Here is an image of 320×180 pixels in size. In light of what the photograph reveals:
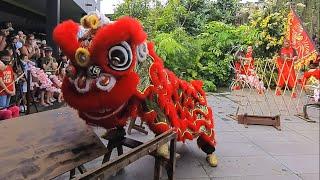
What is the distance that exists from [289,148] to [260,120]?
1.78 meters

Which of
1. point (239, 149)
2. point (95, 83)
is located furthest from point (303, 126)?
point (95, 83)

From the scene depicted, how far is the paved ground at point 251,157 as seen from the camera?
487 cm

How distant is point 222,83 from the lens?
14867mm

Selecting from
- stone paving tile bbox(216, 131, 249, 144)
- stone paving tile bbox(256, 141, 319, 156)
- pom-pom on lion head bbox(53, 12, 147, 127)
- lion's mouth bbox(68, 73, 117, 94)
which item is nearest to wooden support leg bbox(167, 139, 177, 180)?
pom-pom on lion head bbox(53, 12, 147, 127)

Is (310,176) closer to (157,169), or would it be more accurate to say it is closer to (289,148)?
(289,148)

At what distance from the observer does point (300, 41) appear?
8945 millimetres

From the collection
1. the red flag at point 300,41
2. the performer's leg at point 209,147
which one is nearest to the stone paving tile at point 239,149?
the performer's leg at point 209,147

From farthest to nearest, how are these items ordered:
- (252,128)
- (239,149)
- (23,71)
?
(252,128) → (23,71) → (239,149)

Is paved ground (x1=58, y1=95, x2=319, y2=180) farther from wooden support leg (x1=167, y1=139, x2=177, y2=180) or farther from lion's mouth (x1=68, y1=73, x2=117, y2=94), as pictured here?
lion's mouth (x1=68, y1=73, x2=117, y2=94)

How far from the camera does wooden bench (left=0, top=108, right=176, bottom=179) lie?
242cm

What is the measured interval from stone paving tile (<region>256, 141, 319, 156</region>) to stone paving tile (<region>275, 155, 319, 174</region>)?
19cm

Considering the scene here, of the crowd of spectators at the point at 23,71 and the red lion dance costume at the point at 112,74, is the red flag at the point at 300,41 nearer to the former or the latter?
the crowd of spectators at the point at 23,71

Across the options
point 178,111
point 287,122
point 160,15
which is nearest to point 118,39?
point 178,111

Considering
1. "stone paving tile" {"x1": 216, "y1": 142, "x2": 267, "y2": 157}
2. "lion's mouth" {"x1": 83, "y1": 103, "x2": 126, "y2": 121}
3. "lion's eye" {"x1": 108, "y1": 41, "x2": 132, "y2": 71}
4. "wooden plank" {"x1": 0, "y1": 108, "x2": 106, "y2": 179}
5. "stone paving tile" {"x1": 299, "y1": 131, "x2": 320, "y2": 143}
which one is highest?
"lion's eye" {"x1": 108, "y1": 41, "x2": 132, "y2": 71}
